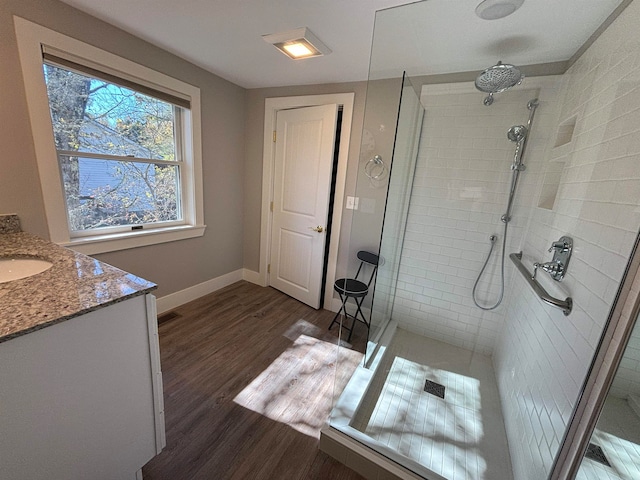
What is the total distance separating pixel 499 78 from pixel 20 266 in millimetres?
2785

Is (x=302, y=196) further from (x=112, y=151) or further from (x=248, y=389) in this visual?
(x=248, y=389)

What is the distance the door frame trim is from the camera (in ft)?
7.94

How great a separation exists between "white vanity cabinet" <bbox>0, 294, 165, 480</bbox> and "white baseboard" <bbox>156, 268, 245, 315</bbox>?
61.7 inches

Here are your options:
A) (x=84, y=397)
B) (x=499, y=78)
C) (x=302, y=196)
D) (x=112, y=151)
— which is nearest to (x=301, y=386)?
(x=84, y=397)

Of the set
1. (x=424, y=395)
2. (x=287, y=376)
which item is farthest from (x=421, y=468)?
(x=287, y=376)

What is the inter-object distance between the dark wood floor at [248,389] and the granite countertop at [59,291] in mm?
924

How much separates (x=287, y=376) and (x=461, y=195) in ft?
6.17

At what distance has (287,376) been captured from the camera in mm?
1821

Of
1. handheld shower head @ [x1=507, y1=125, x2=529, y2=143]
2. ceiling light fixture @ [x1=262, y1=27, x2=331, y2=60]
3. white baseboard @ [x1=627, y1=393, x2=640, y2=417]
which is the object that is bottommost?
white baseboard @ [x1=627, y1=393, x2=640, y2=417]

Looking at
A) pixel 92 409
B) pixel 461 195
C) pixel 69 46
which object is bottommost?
pixel 92 409

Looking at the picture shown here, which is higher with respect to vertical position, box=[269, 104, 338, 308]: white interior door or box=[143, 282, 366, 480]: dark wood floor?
box=[269, 104, 338, 308]: white interior door

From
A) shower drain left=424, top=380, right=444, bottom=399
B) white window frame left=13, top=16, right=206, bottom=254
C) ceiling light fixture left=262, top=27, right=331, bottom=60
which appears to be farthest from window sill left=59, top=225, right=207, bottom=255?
shower drain left=424, top=380, right=444, bottom=399

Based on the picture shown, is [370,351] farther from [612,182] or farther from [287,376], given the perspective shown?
[612,182]

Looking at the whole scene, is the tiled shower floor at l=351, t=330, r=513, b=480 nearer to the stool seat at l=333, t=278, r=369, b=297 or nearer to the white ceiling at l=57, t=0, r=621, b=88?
the stool seat at l=333, t=278, r=369, b=297
